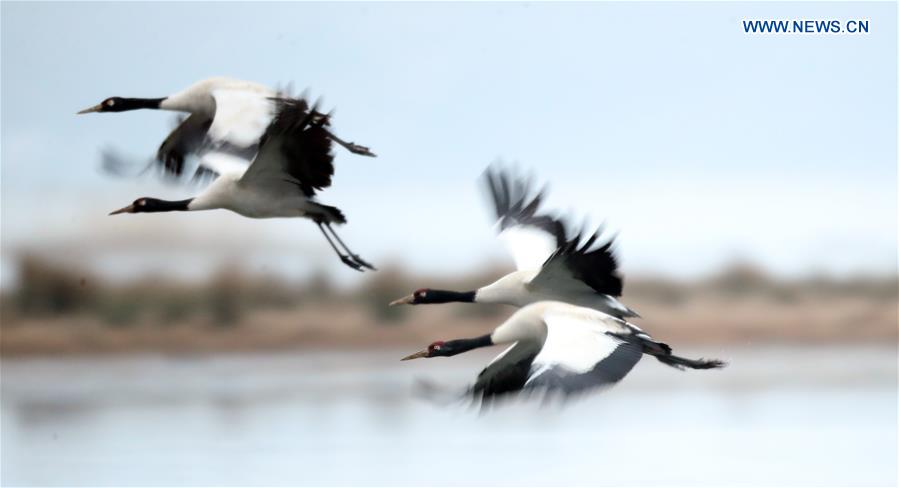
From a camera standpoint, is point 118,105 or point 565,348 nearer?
point 565,348

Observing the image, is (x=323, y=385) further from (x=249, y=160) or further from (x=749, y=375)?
(x=249, y=160)

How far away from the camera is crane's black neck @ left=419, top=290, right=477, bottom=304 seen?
560cm

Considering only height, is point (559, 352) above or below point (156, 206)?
above

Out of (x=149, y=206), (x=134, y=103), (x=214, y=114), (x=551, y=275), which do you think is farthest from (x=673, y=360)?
(x=134, y=103)

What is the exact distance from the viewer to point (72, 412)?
10.5 meters

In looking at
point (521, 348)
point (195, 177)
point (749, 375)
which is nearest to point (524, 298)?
point (521, 348)

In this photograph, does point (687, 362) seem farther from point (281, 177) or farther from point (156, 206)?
point (156, 206)

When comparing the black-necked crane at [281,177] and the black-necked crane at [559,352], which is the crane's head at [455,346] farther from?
the black-necked crane at [281,177]

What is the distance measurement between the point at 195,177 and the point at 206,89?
16.1 inches

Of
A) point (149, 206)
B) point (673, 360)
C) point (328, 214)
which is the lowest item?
point (149, 206)

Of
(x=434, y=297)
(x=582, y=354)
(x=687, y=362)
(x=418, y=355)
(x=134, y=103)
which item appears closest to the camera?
(x=582, y=354)

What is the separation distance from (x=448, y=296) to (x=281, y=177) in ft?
2.58

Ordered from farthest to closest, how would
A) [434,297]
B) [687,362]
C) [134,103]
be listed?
[134,103], [434,297], [687,362]

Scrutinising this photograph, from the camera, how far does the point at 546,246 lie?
5.86m
